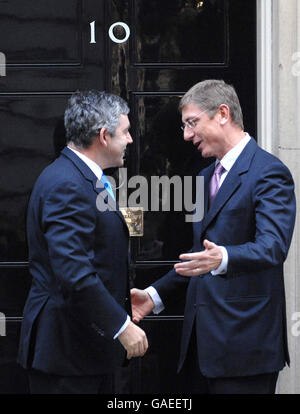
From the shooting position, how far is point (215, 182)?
3.56 meters

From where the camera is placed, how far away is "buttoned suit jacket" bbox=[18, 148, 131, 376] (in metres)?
3.09

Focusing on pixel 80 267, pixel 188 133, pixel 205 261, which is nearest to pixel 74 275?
pixel 80 267

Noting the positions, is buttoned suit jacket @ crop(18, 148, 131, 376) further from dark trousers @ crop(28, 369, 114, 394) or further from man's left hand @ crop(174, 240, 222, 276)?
man's left hand @ crop(174, 240, 222, 276)

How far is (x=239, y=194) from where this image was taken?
330 centimetres

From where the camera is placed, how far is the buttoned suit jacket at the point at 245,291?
3238 mm

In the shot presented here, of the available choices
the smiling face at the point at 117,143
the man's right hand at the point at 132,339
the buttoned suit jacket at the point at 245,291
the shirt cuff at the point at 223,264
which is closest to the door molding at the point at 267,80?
the buttoned suit jacket at the point at 245,291

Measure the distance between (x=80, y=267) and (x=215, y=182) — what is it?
2.74 ft

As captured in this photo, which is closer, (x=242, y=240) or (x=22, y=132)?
(x=242, y=240)

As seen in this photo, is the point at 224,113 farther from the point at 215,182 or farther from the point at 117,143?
the point at 117,143

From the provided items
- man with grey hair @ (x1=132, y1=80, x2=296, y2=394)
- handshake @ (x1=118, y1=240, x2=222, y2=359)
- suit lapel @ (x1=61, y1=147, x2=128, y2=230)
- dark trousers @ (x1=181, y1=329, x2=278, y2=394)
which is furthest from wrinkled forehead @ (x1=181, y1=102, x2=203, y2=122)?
dark trousers @ (x1=181, y1=329, x2=278, y2=394)

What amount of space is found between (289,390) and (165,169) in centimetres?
140

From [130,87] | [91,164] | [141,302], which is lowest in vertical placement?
[141,302]

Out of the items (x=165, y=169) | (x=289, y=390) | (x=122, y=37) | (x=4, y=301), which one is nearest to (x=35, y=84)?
(x=122, y=37)

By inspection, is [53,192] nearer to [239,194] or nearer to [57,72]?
[239,194]
